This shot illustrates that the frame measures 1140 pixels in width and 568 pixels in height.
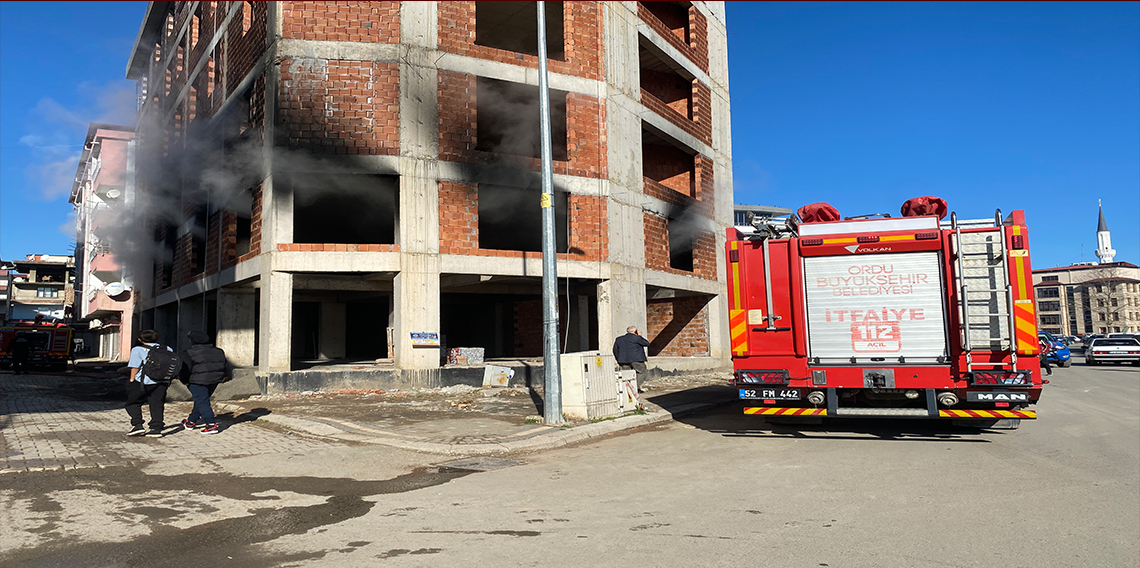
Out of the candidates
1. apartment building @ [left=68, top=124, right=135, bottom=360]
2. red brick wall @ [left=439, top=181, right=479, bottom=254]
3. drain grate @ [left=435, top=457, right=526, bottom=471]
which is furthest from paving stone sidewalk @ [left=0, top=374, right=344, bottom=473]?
apartment building @ [left=68, top=124, right=135, bottom=360]

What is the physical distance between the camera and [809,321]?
7988mm

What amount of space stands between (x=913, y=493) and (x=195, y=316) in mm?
24660

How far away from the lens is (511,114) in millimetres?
18703

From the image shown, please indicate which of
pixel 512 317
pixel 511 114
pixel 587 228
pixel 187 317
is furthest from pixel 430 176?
pixel 187 317

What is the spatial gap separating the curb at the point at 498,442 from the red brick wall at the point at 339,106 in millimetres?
7038

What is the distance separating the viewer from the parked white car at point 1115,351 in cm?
2768

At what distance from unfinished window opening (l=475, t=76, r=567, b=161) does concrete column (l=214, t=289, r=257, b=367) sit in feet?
26.6

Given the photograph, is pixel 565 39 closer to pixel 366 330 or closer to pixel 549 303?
pixel 549 303

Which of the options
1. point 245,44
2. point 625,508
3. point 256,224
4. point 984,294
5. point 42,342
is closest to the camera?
point 625,508

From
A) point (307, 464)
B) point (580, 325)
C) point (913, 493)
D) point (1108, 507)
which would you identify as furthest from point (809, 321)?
point (580, 325)

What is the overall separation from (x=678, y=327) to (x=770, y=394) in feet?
53.9

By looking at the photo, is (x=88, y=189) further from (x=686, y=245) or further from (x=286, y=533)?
(x=286, y=533)

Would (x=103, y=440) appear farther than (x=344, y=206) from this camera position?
No

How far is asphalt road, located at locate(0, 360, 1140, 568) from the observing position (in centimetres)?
391
